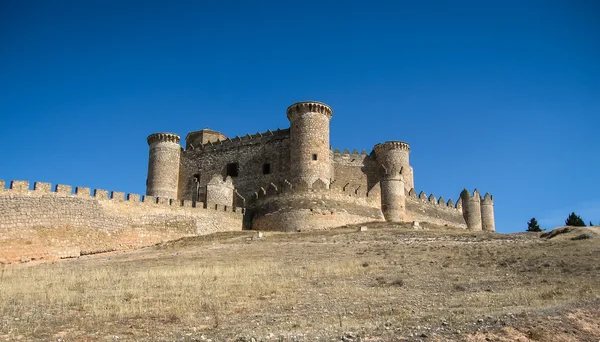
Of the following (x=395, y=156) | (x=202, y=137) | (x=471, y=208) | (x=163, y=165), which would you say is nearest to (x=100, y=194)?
(x=163, y=165)

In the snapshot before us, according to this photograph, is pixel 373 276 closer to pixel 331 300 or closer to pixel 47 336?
pixel 331 300

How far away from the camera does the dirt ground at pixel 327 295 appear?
29.8 ft

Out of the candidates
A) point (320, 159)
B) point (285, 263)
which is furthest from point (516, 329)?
point (320, 159)

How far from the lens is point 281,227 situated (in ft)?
105

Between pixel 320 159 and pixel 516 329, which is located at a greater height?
pixel 320 159

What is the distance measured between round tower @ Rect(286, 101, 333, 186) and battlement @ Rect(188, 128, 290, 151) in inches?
94.0

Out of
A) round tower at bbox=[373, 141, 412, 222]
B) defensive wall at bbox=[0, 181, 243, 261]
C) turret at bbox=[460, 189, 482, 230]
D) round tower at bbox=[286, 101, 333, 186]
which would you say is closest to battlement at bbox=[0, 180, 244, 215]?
defensive wall at bbox=[0, 181, 243, 261]

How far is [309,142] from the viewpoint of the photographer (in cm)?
3609

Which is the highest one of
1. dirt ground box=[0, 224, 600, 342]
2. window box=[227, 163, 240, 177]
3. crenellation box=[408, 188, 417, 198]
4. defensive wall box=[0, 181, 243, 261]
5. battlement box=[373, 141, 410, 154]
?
battlement box=[373, 141, 410, 154]

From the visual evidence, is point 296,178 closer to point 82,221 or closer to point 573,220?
point 82,221

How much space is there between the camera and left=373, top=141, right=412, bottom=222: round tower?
37.2 meters

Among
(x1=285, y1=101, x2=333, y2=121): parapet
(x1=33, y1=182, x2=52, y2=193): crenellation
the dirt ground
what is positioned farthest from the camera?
(x1=285, y1=101, x2=333, y2=121): parapet

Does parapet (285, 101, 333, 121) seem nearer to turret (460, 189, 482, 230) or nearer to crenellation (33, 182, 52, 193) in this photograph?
crenellation (33, 182, 52, 193)

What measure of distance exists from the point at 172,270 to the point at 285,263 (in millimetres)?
3615
